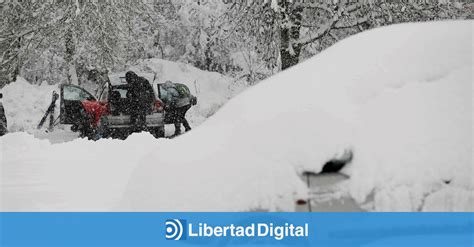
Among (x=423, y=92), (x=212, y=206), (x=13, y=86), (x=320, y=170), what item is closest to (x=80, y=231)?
(x=212, y=206)

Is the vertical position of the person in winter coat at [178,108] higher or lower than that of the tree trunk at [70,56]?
lower

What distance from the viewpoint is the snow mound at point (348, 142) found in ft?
12.9

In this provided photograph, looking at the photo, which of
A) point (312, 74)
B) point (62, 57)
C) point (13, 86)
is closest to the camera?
point (312, 74)

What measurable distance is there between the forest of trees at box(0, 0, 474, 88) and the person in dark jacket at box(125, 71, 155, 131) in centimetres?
281

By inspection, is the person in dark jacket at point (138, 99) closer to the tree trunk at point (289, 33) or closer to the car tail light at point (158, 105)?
the car tail light at point (158, 105)

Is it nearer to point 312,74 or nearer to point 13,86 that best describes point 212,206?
point 312,74

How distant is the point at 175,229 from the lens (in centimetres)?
411

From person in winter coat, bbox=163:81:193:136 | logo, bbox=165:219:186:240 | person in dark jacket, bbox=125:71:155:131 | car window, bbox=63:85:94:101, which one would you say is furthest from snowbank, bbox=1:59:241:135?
logo, bbox=165:219:186:240

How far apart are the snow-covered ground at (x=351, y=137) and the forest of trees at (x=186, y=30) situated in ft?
27.3

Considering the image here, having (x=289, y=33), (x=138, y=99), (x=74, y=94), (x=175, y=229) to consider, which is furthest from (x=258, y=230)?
(x=74, y=94)

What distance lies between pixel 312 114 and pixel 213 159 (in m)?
0.72

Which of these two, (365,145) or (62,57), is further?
(62,57)

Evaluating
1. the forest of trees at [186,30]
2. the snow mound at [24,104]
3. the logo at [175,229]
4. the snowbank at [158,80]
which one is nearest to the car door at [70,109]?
the snowbank at [158,80]

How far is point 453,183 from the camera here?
13.1 ft
